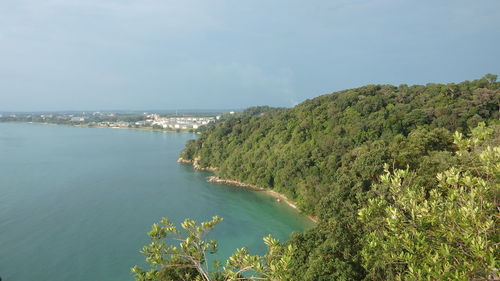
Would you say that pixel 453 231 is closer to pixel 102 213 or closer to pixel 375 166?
pixel 375 166

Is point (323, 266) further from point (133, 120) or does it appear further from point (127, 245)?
point (133, 120)

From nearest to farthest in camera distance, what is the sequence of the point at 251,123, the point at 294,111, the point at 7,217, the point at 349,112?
the point at 7,217 → the point at 349,112 → the point at 294,111 → the point at 251,123

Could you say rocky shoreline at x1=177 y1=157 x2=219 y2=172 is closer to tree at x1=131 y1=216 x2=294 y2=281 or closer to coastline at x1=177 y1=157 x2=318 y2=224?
coastline at x1=177 y1=157 x2=318 y2=224

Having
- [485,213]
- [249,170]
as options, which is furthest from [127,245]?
[485,213]

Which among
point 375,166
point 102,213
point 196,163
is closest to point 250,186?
point 196,163

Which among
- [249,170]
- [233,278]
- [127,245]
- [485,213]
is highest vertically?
[485,213]

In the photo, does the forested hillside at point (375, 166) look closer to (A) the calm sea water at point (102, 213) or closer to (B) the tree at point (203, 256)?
(B) the tree at point (203, 256)
